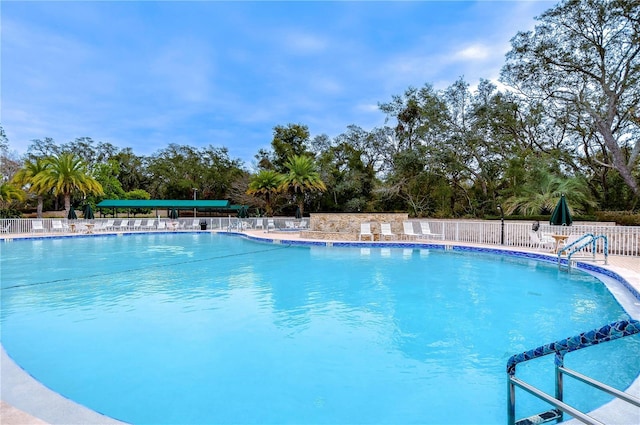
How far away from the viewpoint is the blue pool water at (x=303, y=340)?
10.9 feet

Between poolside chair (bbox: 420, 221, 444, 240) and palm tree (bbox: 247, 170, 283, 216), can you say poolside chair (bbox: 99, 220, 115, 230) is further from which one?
poolside chair (bbox: 420, 221, 444, 240)

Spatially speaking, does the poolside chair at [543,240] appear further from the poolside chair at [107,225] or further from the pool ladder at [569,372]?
the poolside chair at [107,225]

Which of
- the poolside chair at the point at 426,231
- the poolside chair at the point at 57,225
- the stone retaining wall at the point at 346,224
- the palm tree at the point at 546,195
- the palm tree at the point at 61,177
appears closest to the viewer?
the poolside chair at the point at 426,231

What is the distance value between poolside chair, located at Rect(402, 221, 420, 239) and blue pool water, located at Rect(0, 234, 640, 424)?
6357mm

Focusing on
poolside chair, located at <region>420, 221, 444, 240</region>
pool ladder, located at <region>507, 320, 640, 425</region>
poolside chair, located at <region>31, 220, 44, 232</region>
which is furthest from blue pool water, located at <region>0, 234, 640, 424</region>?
poolside chair, located at <region>31, 220, 44, 232</region>

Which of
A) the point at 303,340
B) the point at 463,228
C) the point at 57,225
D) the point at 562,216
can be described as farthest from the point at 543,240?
the point at 57,225

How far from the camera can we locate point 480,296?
7227 millimetres

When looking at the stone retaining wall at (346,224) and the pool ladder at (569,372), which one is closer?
the pool ladder at (569,372)

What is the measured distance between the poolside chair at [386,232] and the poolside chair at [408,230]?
0.49 metres

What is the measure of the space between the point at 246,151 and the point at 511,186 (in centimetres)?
3138

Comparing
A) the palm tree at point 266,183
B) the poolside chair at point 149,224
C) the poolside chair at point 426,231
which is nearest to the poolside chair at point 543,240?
the poolside chair at point 426,231

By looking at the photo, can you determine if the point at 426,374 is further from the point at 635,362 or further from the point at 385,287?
the point at 385,287

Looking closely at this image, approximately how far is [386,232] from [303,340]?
12065mm

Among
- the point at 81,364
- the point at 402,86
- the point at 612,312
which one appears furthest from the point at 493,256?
the point at 402,86
